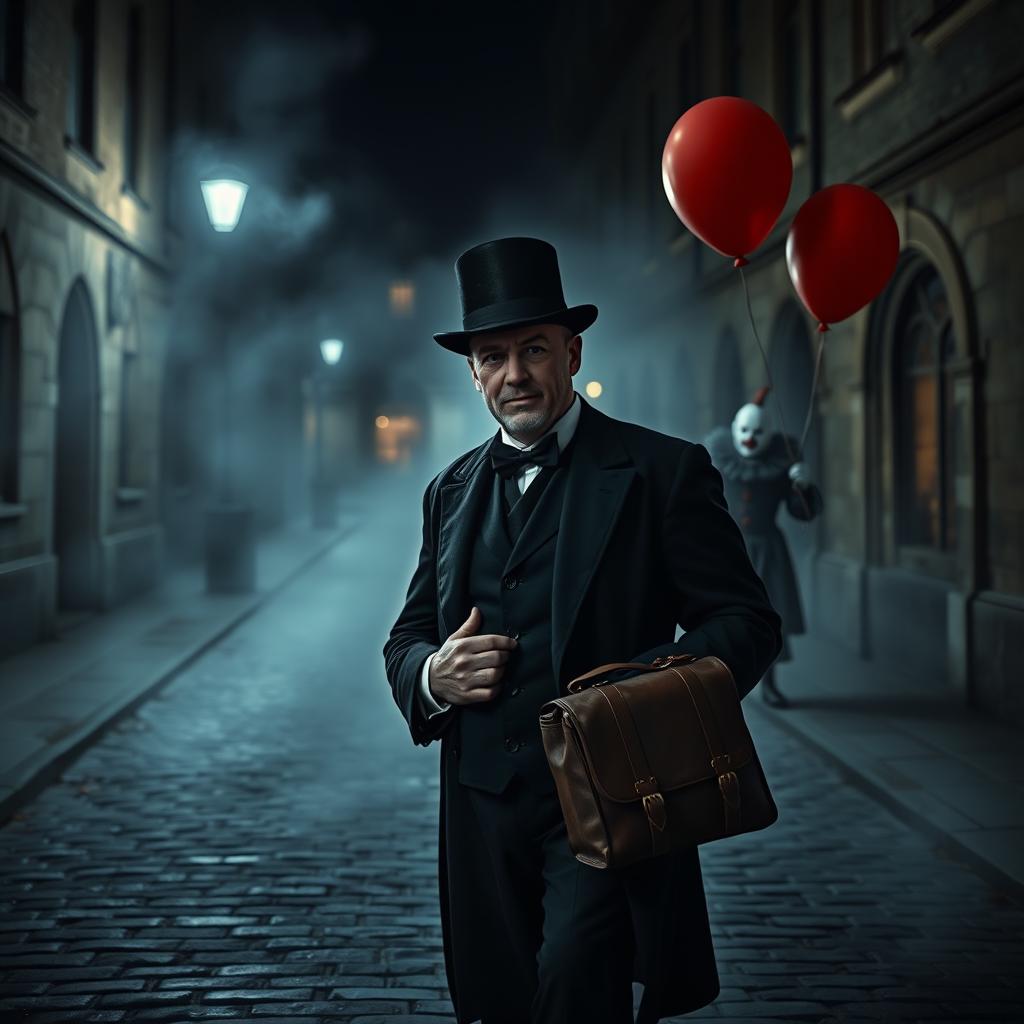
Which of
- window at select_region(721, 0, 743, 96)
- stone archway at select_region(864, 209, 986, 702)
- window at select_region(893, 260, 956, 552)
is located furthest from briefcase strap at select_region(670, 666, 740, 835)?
window at select_region(721, 0, 743, 96)

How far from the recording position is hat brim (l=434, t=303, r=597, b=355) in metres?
2.38

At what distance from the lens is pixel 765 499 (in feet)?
26.1

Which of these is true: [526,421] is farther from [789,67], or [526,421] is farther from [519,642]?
[789,67]

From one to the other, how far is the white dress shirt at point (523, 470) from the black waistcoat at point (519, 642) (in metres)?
0.03

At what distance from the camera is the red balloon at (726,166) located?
4.64 m

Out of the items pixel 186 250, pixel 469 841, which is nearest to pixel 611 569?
pixel 469 841

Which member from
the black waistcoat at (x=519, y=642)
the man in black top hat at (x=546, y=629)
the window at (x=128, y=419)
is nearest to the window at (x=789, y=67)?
the window at (x=128, y=419)

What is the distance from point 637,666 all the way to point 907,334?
27.0ft

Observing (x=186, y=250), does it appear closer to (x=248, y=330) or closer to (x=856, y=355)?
(x=248, y=330)

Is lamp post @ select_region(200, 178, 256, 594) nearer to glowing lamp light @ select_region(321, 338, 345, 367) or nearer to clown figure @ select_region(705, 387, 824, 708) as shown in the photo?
clown figure @ select_region(705, 387, 824, 708)

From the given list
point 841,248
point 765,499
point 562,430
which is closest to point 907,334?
point 765,499

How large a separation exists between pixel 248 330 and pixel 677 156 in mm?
19250

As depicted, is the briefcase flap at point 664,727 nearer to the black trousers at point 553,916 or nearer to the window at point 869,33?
the black trousers at point 553,916

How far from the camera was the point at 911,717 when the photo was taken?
7.46 meters
